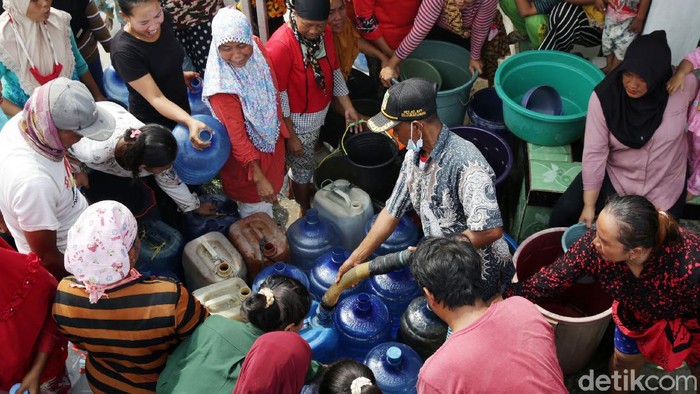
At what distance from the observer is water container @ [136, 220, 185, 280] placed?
3640mm

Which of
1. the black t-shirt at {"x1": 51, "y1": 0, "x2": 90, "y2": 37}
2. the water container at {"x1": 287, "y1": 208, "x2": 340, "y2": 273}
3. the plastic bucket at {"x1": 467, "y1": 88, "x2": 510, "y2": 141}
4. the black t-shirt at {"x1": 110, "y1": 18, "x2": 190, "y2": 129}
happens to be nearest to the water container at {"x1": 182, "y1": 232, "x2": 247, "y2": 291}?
the water container at {"x1": 287, "y1": 208, "x2": 340, "y2": 273}

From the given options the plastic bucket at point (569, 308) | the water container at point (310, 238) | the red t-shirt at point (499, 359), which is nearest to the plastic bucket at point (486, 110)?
the plastic bucket at point (569, 308)

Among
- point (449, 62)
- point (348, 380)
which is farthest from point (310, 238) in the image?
point (449, 62)

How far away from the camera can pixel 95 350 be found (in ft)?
8.19

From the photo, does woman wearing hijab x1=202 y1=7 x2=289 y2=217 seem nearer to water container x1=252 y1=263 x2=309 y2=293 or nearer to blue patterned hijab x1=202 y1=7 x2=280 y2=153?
blue patterned hijab x1=202 y1=7 x2=280 y2=153

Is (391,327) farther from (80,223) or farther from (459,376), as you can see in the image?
(80,223)

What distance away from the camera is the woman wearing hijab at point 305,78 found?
372 centimetres

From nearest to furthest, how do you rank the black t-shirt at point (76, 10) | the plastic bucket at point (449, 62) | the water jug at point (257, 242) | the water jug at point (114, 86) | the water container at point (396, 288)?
the water container at point (396, 288)
the water jug at point (257, 242)
the black t-shirt at point (76, 10)
the water jug at point (114, 86)
the plastic bucket at point (449, 62)

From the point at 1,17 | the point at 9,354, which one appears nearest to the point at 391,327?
the point at 9,354

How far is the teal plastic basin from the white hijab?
3.01 m

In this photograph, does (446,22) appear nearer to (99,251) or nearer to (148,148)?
(148,148)

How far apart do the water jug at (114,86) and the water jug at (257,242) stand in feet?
5.50

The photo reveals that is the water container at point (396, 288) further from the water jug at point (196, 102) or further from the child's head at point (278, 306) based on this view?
the water jug at point (196, 102)

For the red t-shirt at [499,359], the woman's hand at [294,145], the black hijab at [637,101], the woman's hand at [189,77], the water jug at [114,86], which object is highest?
the black hijab at [637,101]
